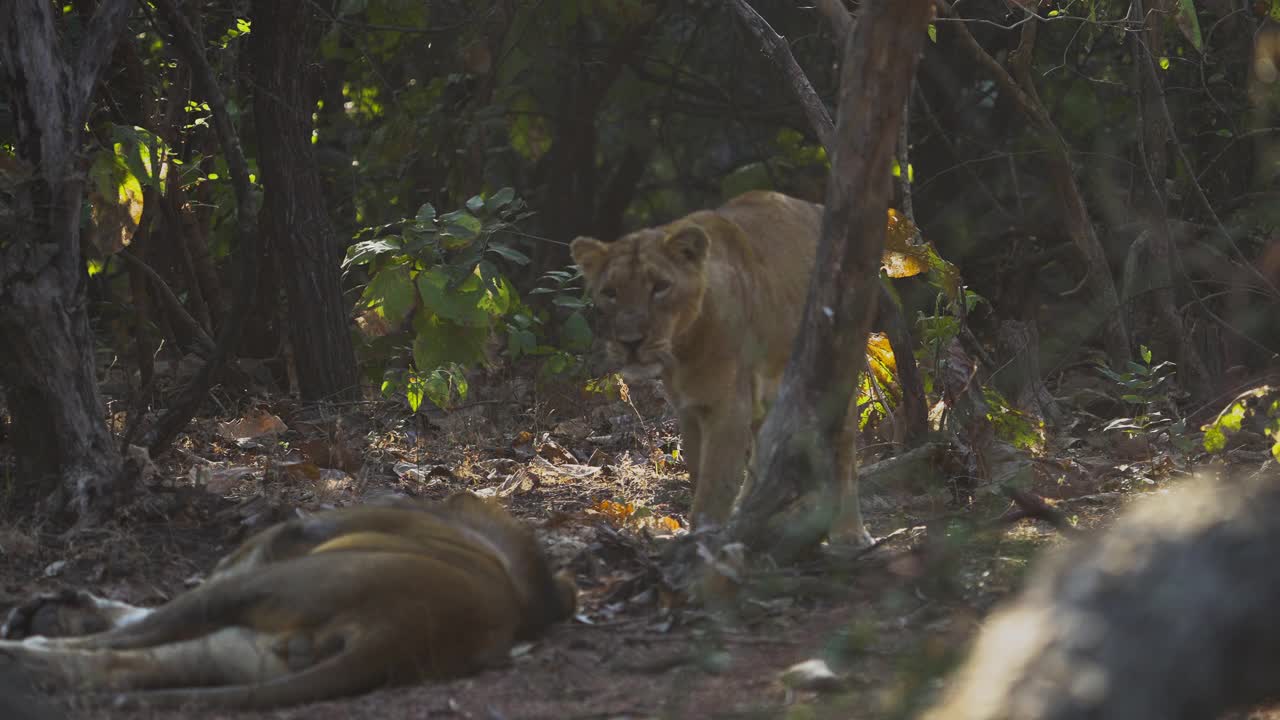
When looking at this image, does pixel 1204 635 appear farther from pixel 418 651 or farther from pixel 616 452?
pixel 616 452

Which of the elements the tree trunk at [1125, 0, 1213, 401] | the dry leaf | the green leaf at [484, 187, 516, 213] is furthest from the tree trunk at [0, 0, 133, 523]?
the tree trunk at [1125, 0, 1213, 401]

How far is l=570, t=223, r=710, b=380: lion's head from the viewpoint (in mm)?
5418

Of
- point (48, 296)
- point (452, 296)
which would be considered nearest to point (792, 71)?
point (452, 296)

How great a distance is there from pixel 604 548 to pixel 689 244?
4.20 ft

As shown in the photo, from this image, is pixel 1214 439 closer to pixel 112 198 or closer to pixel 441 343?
pixel 441 343

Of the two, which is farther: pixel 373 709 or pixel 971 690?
pixel 373 709

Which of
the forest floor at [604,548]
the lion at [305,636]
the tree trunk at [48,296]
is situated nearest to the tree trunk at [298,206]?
the forest floor at [604,548]

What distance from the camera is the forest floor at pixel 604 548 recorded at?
11.1 ft

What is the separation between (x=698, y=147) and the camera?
12.3m

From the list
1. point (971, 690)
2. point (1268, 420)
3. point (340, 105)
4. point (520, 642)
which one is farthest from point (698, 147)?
point (971, 690)

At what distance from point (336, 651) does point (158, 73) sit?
217 inches

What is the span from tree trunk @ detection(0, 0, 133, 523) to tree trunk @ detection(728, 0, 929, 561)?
94.0 inches

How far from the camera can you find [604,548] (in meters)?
4.92

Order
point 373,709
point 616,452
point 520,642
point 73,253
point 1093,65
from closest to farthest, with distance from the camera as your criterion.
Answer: point 373,709 → point 520,642 → point 73,253 → point 616,452 → point 1093,65
